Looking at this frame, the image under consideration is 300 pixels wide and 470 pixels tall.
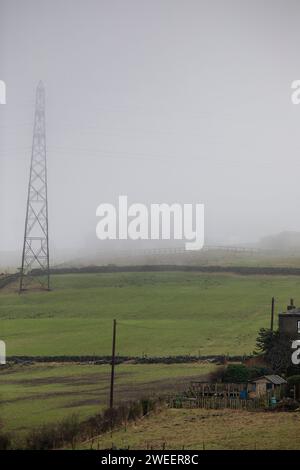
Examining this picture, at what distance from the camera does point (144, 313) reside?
6419 cm

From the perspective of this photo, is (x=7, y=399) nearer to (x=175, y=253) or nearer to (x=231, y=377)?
(x=231, y=377)

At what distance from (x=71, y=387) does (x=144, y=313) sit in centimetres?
2273

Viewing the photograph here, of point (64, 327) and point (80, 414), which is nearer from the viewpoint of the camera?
point (80, 414)

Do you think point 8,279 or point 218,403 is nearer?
point 218,403

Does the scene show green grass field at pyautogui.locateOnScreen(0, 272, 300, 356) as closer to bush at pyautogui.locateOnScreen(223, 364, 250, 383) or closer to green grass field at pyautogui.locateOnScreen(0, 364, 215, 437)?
green grass field at pyautogui.locateOnScreen(0, 364, 215, 437)

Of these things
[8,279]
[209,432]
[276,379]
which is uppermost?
[8,279]

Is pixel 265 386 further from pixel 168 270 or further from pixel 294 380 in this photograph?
pixel 168 270

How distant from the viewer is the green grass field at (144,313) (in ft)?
173

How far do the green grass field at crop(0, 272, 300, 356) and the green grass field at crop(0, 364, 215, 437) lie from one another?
4221 millimetres

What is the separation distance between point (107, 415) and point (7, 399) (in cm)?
717

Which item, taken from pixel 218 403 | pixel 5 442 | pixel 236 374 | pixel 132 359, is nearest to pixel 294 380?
pixel 236 374

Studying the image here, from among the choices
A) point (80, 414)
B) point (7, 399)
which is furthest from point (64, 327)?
point (80, 414)

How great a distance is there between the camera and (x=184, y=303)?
67.0 metres

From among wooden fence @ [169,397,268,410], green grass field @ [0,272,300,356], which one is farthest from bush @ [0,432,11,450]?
green grass field @ [0,272,300,356]
